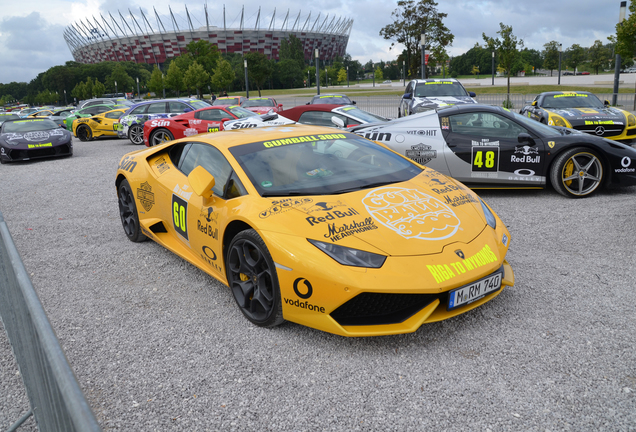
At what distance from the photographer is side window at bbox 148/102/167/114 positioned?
52.6 feet

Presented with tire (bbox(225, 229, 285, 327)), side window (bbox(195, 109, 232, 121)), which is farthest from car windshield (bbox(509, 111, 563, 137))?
side window (bbox(195, 109, 232, 121))

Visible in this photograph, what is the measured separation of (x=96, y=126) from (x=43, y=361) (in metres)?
19.1

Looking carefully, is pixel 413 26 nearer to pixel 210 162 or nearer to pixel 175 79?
pixel 175 79

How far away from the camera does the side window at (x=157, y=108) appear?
1603cm

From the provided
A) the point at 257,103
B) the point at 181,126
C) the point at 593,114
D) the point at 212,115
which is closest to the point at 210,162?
the point at 593,114

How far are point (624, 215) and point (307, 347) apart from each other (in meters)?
4.33

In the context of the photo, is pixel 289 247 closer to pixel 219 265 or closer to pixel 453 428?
pixel 219 265

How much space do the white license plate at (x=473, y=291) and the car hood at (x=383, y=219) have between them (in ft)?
0.90

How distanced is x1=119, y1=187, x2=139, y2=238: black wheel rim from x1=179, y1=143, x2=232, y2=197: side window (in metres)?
1.08

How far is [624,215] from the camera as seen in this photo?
532 centimetres

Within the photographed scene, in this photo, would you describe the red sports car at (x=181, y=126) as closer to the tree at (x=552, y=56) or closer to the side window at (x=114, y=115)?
the side window at (x=114, y=115)

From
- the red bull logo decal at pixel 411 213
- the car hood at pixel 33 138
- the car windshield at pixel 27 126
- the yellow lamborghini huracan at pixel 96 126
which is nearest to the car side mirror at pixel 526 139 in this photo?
the red bull logo decal at pixel 411 213

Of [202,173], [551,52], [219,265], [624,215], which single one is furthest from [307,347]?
[551,52]

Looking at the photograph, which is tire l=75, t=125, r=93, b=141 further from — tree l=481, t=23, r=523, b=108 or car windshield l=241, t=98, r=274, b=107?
tree l=481, t=23, r=523, b=108
